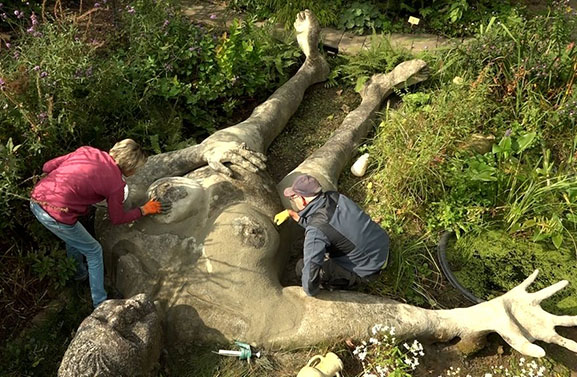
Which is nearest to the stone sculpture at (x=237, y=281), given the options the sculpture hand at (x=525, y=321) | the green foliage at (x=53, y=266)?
the sculpture hand at (x=525, y=321)

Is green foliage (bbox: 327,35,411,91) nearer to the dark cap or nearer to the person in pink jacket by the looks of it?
the dark cap

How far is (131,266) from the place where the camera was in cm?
314

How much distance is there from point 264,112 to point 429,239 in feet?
6.22

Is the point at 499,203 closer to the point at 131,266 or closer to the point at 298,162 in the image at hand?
the point at 298,162

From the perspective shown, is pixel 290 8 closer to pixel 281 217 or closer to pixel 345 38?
pixel 345 38

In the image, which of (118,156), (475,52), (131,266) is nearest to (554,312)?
(475,52)

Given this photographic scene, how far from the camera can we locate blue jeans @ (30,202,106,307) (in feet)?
9.53

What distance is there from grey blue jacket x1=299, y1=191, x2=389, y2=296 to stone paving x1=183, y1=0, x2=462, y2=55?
3.29m

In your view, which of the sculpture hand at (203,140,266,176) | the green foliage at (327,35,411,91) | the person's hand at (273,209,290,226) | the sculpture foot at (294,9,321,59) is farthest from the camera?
the green foliage at (327,35,411,91)

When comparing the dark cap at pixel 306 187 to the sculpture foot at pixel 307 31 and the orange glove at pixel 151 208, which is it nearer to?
the orange glove at pixel 151 208

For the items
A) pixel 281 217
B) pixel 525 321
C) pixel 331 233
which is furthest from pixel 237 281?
pixel 525 321

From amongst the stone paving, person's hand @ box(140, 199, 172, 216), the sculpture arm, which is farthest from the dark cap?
the stone paving

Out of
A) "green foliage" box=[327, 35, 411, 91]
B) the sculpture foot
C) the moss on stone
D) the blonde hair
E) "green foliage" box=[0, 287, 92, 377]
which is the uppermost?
the blonde hair

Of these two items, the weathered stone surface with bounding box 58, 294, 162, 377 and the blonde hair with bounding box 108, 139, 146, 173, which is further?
the blonde hair with bounding box 108, 139, 146, 173
